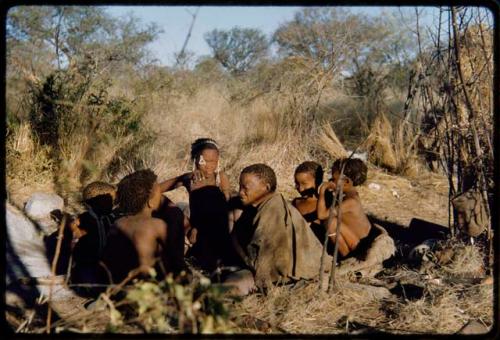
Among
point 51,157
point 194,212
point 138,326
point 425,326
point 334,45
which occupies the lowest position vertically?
point 425,326

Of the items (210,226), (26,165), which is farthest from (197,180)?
(26,165)

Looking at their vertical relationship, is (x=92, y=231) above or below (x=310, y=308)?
above

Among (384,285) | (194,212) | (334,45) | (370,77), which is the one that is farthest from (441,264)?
(370,77)

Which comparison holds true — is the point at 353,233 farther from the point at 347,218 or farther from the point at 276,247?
the point at 276,247

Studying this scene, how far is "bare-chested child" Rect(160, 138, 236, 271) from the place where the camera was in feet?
17.4

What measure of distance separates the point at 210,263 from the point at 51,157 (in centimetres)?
355

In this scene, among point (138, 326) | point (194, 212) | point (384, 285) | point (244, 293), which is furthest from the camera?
point (194, 212)

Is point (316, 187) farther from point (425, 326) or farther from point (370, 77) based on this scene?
point (370, 77)

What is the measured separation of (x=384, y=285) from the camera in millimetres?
4555

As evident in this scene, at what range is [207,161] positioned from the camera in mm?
5727

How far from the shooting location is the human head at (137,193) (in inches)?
161

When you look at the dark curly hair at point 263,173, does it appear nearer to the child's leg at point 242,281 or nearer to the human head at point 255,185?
the human head at point 255,185

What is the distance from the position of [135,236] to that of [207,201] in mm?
1842

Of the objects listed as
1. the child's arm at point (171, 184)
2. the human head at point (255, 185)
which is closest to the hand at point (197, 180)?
the child's arm at point (171, 184)
